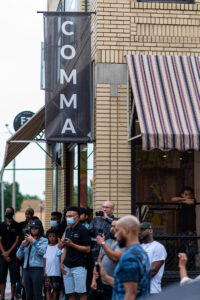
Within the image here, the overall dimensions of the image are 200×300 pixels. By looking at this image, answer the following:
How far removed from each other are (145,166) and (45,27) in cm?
321

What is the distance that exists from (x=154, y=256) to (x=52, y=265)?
389 centimetres

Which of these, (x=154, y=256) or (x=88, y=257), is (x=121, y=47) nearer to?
(x=88, y=257)

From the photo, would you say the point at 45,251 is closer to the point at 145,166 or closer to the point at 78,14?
the point at 145,166

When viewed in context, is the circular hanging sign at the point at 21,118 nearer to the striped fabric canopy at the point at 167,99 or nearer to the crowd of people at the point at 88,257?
the crowd of people at the point at 88,257

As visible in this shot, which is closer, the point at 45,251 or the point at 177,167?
the point at 45,251

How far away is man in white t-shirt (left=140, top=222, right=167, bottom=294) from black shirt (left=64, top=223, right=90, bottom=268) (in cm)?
172

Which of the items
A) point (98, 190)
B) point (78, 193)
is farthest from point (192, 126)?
point (78, 193)

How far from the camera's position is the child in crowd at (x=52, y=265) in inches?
491

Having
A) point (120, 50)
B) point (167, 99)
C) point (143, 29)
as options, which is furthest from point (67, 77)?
point (167, 99)

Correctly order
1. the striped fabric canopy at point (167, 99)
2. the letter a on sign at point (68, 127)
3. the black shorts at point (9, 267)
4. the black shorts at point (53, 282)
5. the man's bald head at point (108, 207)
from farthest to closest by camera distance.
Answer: the black shorts at point (9, 267) < the black shorts at point (53, 282) < the letter a on sign at point (68, 127) < the striped fabric canopy at point (167, 99) < the man's bald head at point (108, 207)

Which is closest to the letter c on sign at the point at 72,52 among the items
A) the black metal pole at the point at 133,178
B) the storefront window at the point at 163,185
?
the black metal pole at the point at 133,178

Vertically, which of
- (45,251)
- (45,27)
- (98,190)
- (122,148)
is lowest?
(45,251)

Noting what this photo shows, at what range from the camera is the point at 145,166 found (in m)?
12.8

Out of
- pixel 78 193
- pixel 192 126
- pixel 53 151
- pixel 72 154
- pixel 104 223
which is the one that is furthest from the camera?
pixel 53 151
